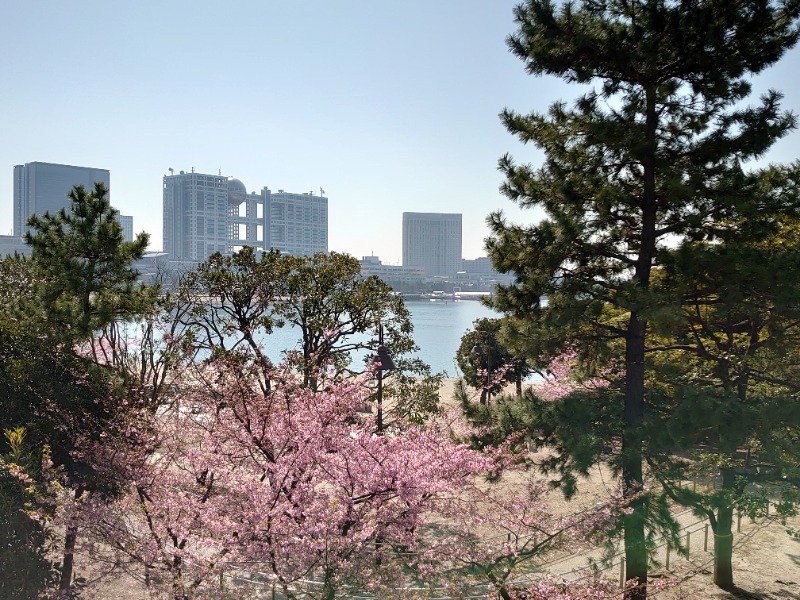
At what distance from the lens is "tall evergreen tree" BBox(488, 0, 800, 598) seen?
904cm

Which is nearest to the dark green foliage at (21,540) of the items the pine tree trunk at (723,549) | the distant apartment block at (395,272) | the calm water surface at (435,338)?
the pine tree trunk at (723,549)

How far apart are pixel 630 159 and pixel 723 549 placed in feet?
19.9

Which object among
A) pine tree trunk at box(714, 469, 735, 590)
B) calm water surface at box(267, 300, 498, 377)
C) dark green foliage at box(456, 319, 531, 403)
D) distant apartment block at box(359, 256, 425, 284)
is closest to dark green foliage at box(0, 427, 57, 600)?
pine tree trunk at box(714, 469, 735, 590)

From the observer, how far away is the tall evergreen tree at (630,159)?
29.7 ft

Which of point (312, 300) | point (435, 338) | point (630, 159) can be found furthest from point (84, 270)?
point (435, 338)

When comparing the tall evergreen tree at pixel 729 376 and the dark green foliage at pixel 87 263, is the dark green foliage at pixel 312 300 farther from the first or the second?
the tall evergreen tree at pixel 729 376

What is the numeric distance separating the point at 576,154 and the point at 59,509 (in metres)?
7.87

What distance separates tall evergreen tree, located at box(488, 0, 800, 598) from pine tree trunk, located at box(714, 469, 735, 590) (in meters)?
1.94

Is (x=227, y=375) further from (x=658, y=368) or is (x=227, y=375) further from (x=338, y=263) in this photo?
(x=338, y=263)

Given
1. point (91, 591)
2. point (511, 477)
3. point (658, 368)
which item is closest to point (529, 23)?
point (658, 368)

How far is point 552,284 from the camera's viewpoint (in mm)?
9953

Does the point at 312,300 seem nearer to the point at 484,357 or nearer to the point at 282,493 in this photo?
the point at 282,493

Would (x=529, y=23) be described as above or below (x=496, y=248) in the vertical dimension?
above

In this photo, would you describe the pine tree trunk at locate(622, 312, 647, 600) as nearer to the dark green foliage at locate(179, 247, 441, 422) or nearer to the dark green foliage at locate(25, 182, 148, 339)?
the dark green foliage at locate(179, 247, 441, 422)
